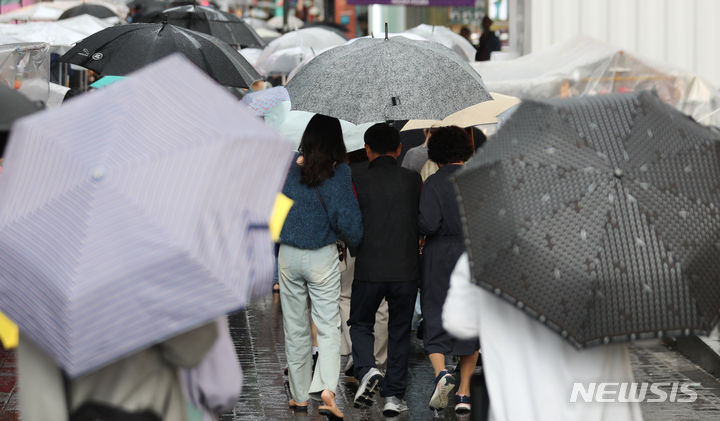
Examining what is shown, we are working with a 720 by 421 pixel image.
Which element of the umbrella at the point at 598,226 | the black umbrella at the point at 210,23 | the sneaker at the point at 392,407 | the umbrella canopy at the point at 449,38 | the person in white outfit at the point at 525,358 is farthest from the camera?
the umbrella canopy at the point at 449,38

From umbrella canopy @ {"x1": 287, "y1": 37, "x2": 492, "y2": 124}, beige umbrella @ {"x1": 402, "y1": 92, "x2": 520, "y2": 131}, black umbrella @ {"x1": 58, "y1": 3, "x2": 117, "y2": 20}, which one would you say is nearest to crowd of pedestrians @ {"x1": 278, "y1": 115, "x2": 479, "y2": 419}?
umbrella canopy @ {"x1": 287, "y1": 37, "x2": 492, "y2": 124}

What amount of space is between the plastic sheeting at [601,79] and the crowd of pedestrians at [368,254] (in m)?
4.15

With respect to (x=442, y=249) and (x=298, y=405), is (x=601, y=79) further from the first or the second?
(x=298, y=405)

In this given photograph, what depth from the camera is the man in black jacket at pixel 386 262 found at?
25.9 feet

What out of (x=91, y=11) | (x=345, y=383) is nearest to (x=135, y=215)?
(x=345, y=383)

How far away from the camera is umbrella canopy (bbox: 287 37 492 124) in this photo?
737cm

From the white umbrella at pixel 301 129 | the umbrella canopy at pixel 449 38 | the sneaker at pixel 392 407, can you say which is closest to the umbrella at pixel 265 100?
the white umbrella at pixel 301 129

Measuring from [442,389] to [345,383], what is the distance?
1320mm

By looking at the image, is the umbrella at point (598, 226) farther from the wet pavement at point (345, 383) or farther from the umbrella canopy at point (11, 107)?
the wet pavement at point (345, 383)

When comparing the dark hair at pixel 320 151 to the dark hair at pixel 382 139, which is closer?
the dark hair at pixel 320 151

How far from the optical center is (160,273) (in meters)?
3.37

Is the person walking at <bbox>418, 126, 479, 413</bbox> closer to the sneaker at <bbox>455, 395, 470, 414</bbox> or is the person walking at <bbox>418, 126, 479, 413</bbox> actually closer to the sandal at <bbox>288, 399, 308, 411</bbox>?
the sneaker at <bbox>455, 395, 470, 414</bbox>

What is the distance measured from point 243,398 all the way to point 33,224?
17.0 ft

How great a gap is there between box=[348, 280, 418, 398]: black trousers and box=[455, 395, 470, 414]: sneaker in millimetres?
407
